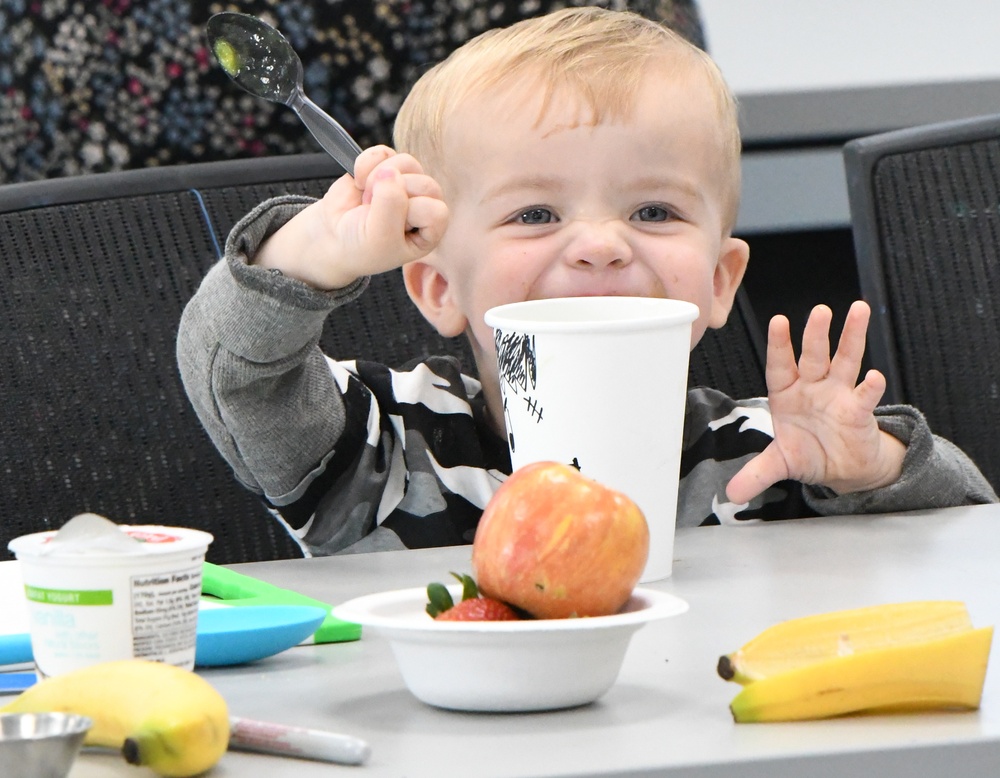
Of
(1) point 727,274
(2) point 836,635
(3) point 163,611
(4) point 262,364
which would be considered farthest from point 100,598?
(1) point 727,274

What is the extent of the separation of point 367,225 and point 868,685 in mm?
524

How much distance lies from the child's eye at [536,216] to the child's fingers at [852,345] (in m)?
0.28

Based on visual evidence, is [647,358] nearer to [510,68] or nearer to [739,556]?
[739,556]

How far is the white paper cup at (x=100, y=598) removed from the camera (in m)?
0.54

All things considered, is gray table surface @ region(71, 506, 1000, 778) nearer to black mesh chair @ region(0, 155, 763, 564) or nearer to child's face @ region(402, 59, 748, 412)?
child's face @ region(402, 59, 748, 412)

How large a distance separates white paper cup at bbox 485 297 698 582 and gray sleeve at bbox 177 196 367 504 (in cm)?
23

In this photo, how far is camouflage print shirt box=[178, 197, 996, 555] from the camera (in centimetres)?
104

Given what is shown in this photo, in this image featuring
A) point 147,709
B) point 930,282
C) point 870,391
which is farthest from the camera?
point 930,282

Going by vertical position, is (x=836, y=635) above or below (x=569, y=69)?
below

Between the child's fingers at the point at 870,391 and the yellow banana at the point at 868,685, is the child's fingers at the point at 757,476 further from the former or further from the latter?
the yellow banana at the point at 868,685

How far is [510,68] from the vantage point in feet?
4.00

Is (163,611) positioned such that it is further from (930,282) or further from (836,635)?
(930,282)

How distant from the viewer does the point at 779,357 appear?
1054mm

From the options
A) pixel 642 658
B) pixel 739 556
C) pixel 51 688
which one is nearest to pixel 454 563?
pixel 739 556
